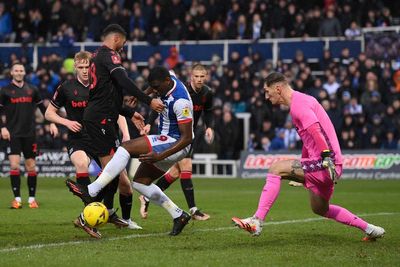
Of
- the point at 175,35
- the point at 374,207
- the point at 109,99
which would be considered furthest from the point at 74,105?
the point at 175,35

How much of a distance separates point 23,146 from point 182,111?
708 centimetres

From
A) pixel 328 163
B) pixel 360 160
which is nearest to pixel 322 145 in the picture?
pixel 328 163

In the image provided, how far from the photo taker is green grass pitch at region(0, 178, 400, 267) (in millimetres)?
9508

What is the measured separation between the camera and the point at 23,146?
1761cm

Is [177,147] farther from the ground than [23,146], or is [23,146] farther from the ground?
[177,147]

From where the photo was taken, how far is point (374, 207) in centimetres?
1738

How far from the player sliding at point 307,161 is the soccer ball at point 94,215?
1.71 m

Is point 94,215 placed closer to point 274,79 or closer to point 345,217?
point 274,79

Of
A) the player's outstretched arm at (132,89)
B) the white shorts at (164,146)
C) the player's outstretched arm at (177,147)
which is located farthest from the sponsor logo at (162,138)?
the player's outstretched arm at (132,89)

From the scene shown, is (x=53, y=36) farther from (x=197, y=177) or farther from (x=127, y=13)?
(x=197, y=177)

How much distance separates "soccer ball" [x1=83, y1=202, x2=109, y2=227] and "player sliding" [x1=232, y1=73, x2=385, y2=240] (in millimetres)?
1711

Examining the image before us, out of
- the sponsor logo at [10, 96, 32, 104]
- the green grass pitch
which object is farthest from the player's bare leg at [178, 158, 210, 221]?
the sponsor logo at [10, 96, 32, 104]

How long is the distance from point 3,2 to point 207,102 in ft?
81.2

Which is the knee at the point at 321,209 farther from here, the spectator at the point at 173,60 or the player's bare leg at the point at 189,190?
the spectator at the point at 173,60
